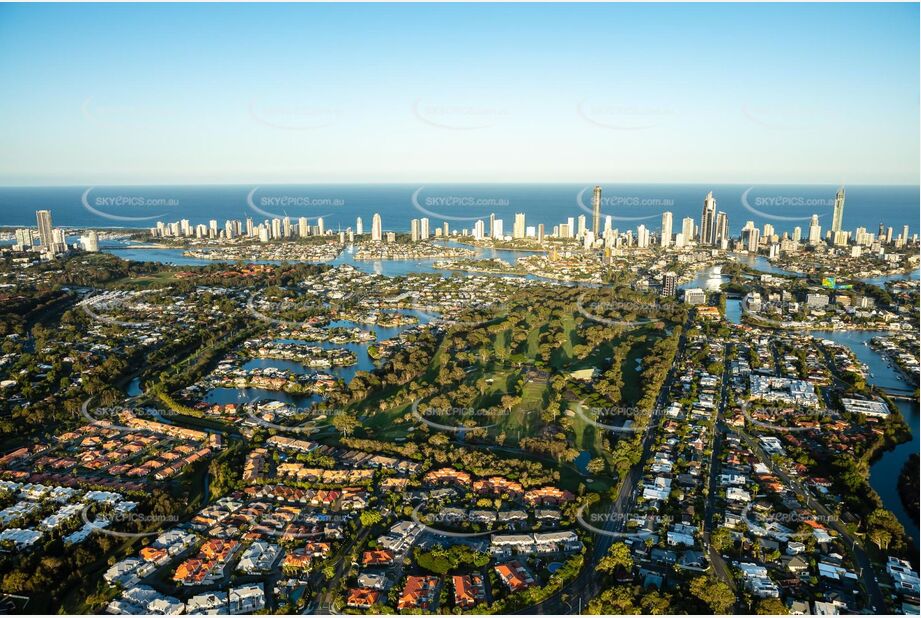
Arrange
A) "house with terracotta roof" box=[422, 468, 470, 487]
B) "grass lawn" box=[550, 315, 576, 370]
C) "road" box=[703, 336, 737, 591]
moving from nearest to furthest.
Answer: "road" box=[703, 336, 737, 591] < "house with terracotta roof" box=[422, 468, 470, 487] < "grass lawn" box=[550, 315, 576, 370]

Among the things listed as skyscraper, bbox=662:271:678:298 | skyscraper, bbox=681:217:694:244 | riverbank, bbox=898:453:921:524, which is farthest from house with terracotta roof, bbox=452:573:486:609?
skyscraper, bbox=681:217:694:244

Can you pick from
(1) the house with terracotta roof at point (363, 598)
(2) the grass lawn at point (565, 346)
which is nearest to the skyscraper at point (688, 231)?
(2) the grass lawn at point (565, 346)

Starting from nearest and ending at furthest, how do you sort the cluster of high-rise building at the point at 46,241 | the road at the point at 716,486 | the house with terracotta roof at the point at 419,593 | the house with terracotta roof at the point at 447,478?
the house with terracotta roof at the point at 419,593, the road at the point at 716,486, the house with terracotta roof at the point at 447,478, the cluster of high-rise building at the point at 46,241

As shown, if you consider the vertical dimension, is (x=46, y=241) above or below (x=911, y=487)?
above

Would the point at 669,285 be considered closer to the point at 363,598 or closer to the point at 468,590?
the point at 468,590

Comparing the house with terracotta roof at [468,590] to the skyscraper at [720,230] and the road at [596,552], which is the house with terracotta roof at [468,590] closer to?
the road at [596,552]

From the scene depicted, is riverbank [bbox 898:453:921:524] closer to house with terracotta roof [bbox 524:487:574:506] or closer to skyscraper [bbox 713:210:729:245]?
house with terracotta roof [bbox 524:487:574:506]

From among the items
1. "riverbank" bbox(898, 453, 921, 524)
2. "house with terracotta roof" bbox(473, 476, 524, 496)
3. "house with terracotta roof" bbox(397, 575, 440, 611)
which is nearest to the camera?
"house with terracotta roof" bbox(397, 575, 440, 611)

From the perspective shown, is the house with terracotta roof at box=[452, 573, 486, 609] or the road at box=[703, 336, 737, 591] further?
the road at box=[703, 336, 737, 591]

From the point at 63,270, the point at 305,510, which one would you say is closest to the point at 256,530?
the point at 305,510

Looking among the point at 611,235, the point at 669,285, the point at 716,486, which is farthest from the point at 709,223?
the point at 716,486

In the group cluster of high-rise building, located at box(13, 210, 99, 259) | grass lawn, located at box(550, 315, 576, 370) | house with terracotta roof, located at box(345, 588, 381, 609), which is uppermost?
cluster of high-rise building, located at box(13, 210, 99, 259)
